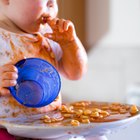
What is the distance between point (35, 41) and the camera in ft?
1.91

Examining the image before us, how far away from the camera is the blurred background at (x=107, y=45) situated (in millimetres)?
2170

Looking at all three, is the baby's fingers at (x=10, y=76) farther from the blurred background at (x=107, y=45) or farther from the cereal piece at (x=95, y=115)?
the blurred background at (x=107, y=45)

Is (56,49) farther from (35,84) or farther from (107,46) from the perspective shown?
(107,46)

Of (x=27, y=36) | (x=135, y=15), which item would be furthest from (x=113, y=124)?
(x=135, y=15)

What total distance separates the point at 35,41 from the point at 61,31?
5 centimetres

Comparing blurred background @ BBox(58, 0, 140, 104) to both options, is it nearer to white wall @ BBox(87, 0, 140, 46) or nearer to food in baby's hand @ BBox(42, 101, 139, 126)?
white wall @ BBox(87, 0, 140, 46)

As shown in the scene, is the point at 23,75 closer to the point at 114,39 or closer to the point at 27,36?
the point at 27,36

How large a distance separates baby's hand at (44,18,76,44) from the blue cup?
2.9 inches

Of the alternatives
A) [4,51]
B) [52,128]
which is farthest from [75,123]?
[4,51]

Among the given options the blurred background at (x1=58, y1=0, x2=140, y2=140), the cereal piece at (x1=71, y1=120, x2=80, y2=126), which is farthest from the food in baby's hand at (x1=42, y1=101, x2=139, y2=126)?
the blurred background at (x1=58, y1=0, x2=140, y2=140)

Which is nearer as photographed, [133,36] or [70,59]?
[70,59]

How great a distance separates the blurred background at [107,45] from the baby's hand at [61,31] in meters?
1.57

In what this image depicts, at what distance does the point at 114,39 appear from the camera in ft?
7.25

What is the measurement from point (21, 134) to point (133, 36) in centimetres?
183
